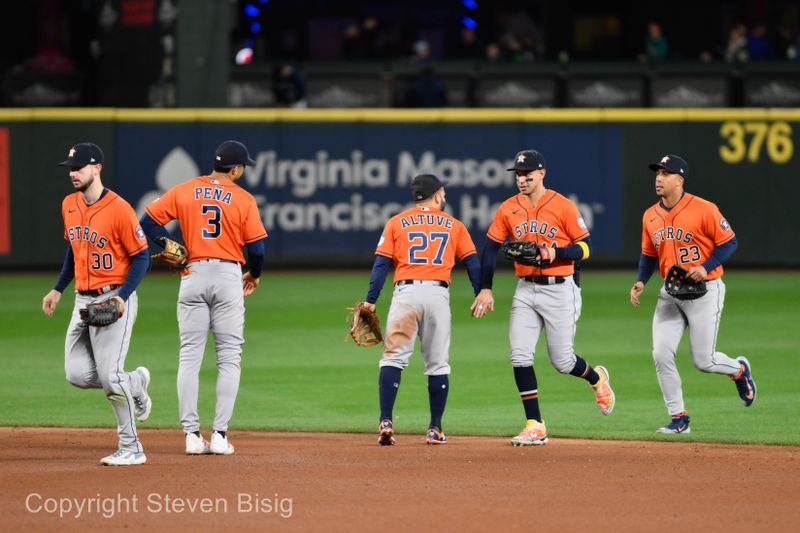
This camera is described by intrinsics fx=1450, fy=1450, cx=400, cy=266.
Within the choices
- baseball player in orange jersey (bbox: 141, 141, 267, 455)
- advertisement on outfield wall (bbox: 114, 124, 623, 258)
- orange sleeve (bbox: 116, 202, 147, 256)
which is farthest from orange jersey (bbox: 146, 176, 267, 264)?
advertisement on outfield wall (bbox: 114, 124, 623, 258)

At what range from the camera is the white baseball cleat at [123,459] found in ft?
28.3

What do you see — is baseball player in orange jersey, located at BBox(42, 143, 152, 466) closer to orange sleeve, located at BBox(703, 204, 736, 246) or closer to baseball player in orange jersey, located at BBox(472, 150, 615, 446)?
baseball player in orange jersey, located at BBox(472, 150, 615, 446)

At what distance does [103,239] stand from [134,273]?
0.88 feet

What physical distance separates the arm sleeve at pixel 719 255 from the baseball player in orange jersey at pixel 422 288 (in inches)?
63.7

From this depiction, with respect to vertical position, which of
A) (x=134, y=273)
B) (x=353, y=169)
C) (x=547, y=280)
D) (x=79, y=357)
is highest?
(x=353, y=169)

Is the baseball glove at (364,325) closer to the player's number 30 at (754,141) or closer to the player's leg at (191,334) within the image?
the player's leg at (191,334)

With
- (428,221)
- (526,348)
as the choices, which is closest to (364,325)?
(428,221)

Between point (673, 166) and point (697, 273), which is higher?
point (673, 166)

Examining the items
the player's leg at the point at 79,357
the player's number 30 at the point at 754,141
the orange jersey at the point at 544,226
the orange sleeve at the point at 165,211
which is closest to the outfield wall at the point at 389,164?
the player's number 30 at the point at 754,141

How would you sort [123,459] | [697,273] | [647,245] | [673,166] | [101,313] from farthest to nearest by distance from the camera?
[647,245], [673,166], [697,273], [123,459], [101,313]

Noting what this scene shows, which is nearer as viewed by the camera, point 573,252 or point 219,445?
point 219,445

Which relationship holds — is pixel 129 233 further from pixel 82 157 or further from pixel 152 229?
pixel 152 229

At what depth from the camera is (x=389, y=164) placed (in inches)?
861

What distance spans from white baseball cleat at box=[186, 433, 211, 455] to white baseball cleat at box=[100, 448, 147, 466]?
20.9 inches
